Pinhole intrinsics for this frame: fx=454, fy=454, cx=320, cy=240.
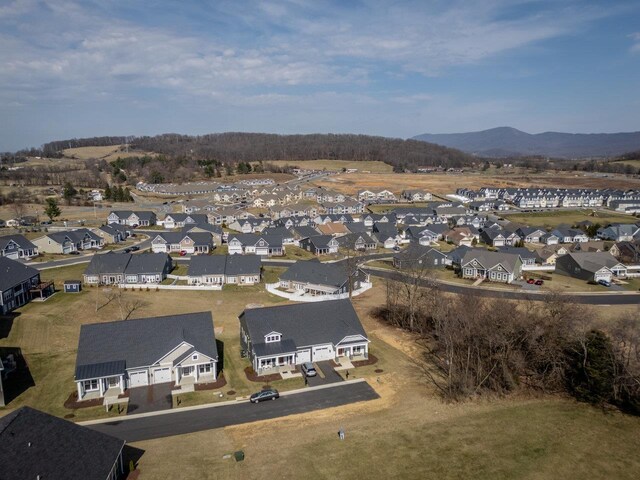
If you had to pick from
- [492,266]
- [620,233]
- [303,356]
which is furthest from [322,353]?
[620,233]

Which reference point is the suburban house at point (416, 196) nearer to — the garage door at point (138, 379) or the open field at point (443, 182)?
the open field at point (443, 182)

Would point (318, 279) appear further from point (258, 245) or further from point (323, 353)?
point (258, 245)

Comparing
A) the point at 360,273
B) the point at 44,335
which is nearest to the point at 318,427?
the point at 44,335

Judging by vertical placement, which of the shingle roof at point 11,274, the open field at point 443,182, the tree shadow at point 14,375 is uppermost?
the open field at point 443,182

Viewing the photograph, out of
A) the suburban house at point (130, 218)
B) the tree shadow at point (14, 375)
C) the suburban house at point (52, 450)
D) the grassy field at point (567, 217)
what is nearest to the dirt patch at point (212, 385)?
the suburban house at point (52, 450)

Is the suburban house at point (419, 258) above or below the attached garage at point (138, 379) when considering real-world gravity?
above

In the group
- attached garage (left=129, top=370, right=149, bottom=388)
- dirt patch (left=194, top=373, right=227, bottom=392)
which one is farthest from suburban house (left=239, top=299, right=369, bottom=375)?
attached garage (left=129, top=370, right=149, bottom=388)

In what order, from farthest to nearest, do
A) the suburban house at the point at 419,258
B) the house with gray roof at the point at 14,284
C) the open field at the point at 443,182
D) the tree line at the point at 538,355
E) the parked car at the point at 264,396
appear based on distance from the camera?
the open field at the point at 443,182 < the suburban house at the point at 419,258 < the house with gray roof at the point at 14,284 < the parked car at the point at 264,396 < the tree line at the point at 538,355
